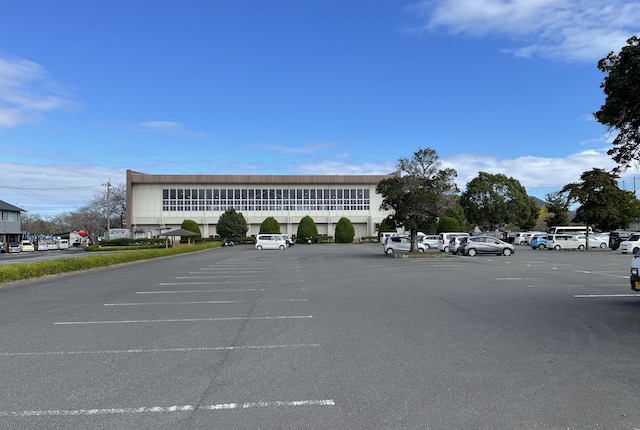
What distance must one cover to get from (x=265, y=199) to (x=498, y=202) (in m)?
37.8

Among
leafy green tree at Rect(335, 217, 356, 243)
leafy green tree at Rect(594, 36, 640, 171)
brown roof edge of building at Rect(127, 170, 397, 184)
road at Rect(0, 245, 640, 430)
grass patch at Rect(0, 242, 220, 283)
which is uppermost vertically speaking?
brown roof edge of building at Rect(127, 170, 397, 184)

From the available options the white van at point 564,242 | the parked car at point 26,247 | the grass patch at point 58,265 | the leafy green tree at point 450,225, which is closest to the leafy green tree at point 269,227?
the leafy green tree at point 450,225

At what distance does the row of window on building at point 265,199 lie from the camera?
77.6m

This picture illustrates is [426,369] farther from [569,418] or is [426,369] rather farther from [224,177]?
[224,177]

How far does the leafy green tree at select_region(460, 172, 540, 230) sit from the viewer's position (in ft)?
247

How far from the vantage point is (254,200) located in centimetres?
7881

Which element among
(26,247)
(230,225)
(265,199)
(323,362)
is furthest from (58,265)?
(265,199)

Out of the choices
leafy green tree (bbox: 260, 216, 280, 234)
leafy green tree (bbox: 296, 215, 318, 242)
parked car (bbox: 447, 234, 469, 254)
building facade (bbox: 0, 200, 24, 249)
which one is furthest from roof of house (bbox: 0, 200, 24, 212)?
parked car (bbox: 447, 234, 469, 254)

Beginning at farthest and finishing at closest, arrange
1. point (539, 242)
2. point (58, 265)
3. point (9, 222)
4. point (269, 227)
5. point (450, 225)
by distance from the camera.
→ 1. point (269, 227)
2. point (9, 222)
3. point (450, 225)
4. point (539, 242)
5. point (58, 265)

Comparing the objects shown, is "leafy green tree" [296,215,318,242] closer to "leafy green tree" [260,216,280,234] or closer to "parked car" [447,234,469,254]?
"leafy green tree" [260,216,280,234]

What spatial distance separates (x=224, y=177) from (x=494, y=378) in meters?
74.4

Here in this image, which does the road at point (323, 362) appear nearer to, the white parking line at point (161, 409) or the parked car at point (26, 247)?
the white parking line at point (161, 409)

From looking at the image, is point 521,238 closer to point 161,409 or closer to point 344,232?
point 344,232

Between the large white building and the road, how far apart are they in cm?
6623
